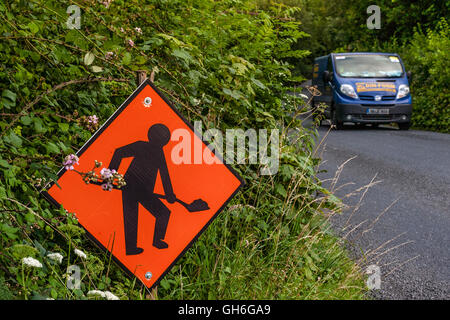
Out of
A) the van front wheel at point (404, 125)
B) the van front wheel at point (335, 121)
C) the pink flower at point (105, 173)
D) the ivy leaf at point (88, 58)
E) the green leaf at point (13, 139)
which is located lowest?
the van front wheel at point (404, 125)

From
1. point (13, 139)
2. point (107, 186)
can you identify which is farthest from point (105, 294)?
point (13, 139)

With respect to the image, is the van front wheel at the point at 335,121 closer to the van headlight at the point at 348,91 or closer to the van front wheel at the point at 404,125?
the van headlight at the point at 348,91

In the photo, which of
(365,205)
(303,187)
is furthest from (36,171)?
(365,205)

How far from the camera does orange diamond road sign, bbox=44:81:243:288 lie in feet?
8.55

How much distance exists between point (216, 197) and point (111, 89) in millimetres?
1548

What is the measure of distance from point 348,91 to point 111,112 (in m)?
12.9

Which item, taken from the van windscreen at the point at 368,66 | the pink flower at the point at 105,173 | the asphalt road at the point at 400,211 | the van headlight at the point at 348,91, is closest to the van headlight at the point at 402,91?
the van windscreen at the point at 368,66

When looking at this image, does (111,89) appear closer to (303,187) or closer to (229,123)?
(229,123)

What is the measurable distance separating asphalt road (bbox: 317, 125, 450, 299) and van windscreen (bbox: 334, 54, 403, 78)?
4.26 meters

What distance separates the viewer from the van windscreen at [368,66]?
54.4 feet

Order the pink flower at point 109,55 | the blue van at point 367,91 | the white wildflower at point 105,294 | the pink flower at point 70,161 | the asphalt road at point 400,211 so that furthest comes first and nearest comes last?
1. the blue van at point 367,91
2. the asphalt road at point 400,211
3. the pink flower at point 109,55
4. the pink flower at point 70,161
5. the white wildflower at point 105,294

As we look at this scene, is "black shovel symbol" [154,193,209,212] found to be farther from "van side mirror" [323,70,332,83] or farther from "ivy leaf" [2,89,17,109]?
"van side mirror" [323,70,332,83]

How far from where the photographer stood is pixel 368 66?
1681cm
